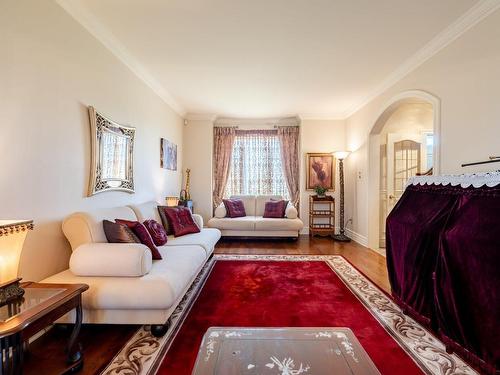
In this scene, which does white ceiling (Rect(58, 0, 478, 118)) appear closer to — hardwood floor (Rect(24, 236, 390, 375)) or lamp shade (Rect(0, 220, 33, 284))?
lamp shade (Rect(0, 220, 33, 284))

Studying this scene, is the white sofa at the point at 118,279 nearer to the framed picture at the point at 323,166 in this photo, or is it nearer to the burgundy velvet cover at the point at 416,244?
the burgundy velvet cover at the point at 416,244

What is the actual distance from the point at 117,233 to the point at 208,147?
4.05 metres

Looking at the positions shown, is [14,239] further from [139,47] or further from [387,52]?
[387,52]

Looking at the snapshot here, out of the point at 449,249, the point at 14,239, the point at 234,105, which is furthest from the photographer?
the point at 234,105

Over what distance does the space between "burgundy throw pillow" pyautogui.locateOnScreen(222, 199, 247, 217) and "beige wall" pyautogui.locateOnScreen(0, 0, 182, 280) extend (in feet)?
9.61

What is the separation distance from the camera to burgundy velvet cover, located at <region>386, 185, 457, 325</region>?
2.03 m

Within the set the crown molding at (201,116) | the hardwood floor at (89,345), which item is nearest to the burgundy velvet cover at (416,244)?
the hardwood floor at (89,345)

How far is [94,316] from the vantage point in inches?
75.6

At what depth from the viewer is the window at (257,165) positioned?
6.39 metres

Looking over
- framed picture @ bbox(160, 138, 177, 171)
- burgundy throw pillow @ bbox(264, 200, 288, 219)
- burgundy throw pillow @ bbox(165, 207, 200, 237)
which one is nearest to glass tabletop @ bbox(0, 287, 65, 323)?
burgundy throw pillow @ bbox(165, 207, 200, 237)

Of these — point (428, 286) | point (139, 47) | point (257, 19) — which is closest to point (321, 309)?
point (428, 286)

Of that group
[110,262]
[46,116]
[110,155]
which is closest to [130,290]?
[110,262]

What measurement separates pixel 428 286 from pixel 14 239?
9.27 feet

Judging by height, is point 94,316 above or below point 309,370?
below
